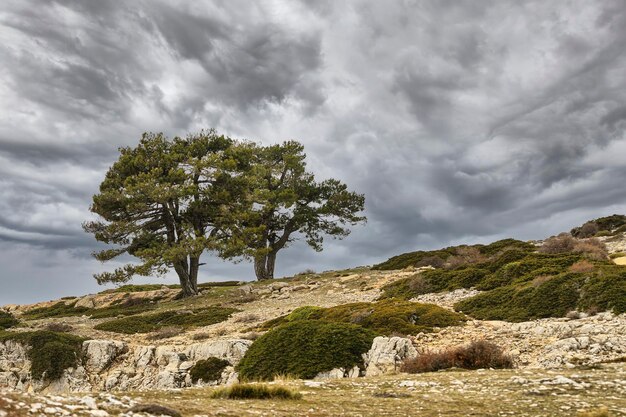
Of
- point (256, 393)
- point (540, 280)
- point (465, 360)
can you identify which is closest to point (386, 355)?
point (465, 360)

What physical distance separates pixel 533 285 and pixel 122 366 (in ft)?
62.3

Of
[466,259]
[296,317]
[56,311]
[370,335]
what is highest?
[466,259]

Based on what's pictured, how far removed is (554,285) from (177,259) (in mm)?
34390

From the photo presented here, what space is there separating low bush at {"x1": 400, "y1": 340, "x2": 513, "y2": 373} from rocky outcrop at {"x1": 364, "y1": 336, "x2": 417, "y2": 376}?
86 cm

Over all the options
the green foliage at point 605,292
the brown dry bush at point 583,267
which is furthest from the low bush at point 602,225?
the green foliage at point 605,292

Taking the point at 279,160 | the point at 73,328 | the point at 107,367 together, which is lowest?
the point at 107,367

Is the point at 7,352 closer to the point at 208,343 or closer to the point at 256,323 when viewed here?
the point at 208,343

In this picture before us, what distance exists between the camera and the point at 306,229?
6025cm

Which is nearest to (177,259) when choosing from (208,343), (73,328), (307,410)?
(73,328)

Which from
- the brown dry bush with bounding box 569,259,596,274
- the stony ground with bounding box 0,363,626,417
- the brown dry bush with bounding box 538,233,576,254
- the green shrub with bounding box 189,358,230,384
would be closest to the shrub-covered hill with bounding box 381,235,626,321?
the brown dry bush with bounding box 569,259,596,274

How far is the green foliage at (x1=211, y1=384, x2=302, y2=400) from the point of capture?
27.3 feet

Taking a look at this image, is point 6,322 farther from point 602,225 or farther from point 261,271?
point 602,225

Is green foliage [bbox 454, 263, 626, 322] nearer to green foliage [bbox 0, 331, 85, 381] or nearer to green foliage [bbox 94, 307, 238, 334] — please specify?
green foliage [bbox 94, 307, 238, 334]

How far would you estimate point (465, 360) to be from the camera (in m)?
12.9
